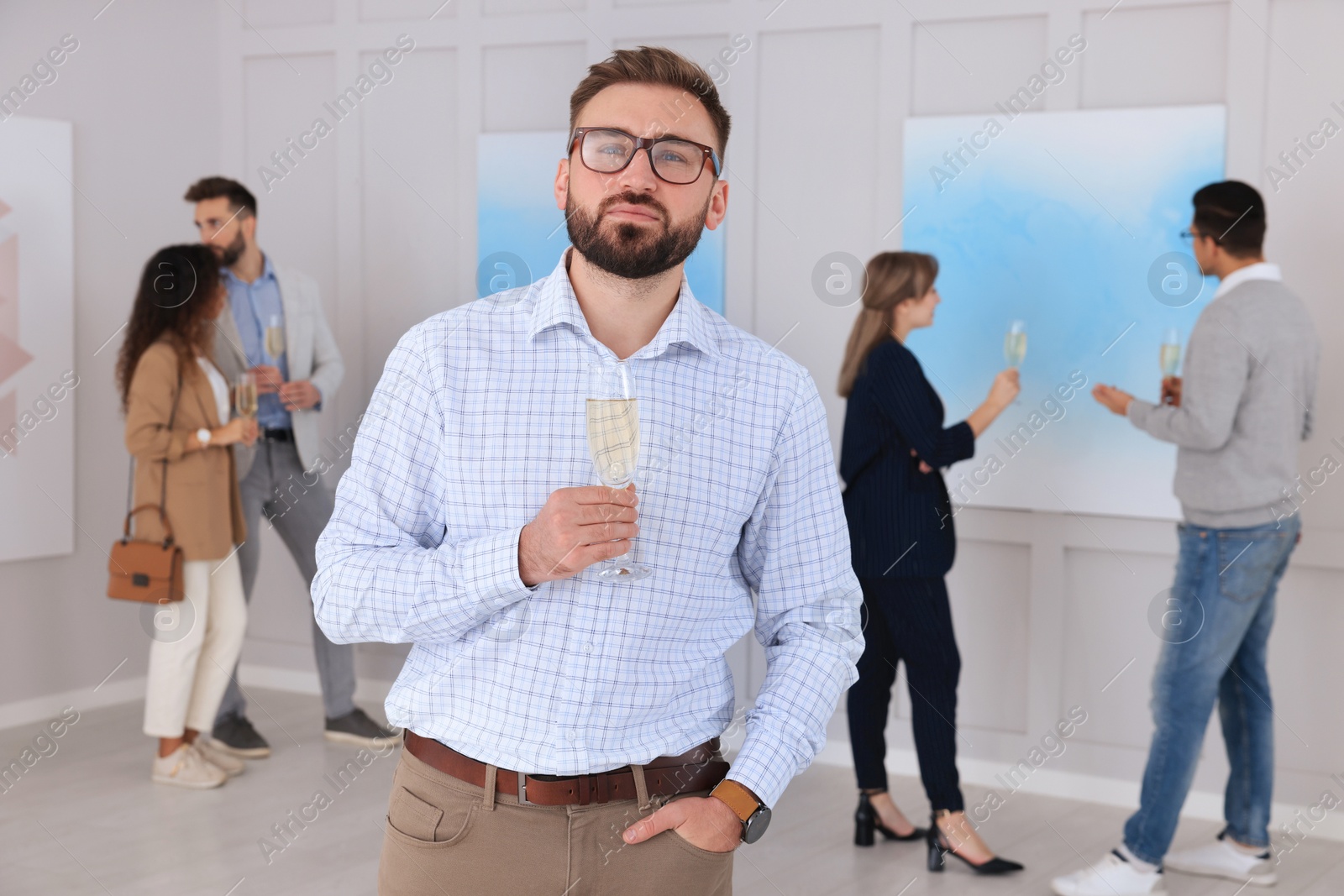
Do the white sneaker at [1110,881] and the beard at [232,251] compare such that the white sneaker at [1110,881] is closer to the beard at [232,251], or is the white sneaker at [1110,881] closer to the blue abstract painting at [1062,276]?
the blue abstract painting at [1062,276]

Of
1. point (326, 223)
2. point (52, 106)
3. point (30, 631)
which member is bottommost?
point (30, 631)

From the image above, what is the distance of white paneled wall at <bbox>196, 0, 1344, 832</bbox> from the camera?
4.18m

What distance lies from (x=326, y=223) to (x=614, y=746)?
4.70 metres

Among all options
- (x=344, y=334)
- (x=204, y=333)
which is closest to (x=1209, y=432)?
(x=204, y=333)

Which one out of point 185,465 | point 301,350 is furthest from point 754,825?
point 301,350

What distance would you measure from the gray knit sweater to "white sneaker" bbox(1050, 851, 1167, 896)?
101cm

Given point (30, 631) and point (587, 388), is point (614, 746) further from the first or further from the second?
point (30, 631)

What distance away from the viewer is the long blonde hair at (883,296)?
12.9ft

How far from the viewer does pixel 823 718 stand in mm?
1711

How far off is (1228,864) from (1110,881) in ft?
1.59

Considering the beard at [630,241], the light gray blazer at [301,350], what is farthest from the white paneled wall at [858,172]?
the beard at [630,241]

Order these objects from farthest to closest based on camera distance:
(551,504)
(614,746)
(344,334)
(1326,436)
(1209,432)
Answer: (344,334)
(1326,436)
(1209,432)
(614,746)
(551,504)

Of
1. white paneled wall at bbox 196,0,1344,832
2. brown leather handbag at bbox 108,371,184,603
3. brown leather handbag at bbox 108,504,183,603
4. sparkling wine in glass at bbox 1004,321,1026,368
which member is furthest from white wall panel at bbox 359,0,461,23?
sparkling wine in glass at bbox 1004,321,1026,368

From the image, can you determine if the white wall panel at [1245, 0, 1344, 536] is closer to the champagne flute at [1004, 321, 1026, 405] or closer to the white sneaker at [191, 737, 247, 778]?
the champagne flute at [1004, 321, 1026, 405]
